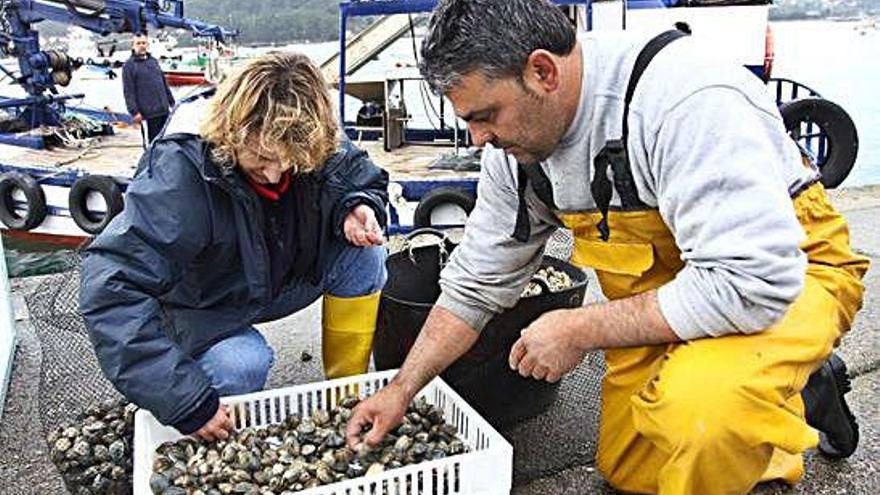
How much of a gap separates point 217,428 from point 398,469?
45 centimetres

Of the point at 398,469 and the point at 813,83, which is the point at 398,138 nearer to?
the point at 398,469

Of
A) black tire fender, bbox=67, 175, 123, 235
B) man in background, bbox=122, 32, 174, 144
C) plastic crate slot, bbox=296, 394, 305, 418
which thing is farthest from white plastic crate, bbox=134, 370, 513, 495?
man in background, bbox=122, 32, 174, 144

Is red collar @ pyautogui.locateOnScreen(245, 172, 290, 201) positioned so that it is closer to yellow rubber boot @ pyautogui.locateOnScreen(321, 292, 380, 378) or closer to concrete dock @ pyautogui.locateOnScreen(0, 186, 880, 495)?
yellow rubber boot @ pyautogui.locateOnScreen(321, 292, 380, 378)

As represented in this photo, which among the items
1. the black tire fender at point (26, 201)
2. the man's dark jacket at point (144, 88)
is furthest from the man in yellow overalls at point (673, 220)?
the man's dark jacket at point (144, 88)

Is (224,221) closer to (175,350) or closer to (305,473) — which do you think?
(175,350)

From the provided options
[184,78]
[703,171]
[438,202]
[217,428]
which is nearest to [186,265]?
[217,428]

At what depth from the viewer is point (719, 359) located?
5.15ft

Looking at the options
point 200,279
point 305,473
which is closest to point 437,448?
point 305,473

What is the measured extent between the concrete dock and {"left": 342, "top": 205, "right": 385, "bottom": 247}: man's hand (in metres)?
0.66

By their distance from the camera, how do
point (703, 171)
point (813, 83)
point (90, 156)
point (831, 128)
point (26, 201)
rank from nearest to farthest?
1. point (703, 171)
2. point (831, 128)
3. point (26, 201)
4. point (90, 156)
5. point (813, 83)

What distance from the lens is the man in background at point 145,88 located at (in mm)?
9750

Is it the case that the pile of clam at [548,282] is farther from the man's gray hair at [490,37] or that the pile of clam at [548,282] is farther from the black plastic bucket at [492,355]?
the man's gray hair at [490,37]

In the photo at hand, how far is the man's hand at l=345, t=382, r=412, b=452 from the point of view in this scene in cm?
186

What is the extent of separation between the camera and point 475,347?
2.18 metres
